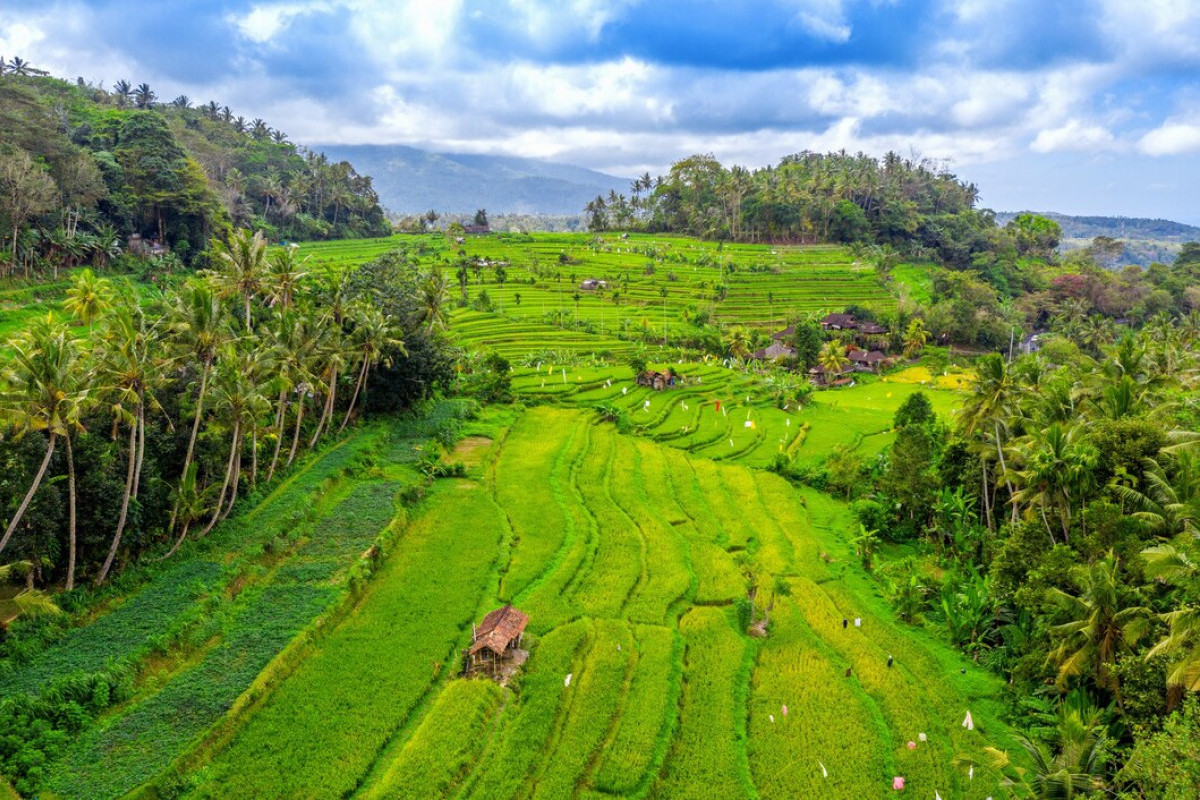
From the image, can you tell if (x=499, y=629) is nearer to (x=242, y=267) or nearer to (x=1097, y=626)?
(x=1097, y=626)

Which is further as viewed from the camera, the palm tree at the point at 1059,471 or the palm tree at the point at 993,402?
the palm tree at the point at 993,402

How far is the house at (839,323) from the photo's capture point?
265 feet

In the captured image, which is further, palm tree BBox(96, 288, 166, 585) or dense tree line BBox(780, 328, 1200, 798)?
palm tree BBox(96, 288, 166, 585)

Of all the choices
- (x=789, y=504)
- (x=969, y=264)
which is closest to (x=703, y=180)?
(x=969, y=264)

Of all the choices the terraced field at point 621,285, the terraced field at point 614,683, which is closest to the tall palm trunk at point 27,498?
the terraced field at point 614,683

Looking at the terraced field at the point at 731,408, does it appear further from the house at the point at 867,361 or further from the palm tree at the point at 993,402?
the palm tree at the point at 993,402

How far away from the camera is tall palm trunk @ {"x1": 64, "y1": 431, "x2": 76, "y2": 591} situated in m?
22.0

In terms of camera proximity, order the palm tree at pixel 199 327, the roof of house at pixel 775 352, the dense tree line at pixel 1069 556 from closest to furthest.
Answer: the dense tree line at pixel 1069 556
the palm tree at pixel 199 327
the roof of house at pixel 775 352

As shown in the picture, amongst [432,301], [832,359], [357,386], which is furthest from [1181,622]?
[832,359]

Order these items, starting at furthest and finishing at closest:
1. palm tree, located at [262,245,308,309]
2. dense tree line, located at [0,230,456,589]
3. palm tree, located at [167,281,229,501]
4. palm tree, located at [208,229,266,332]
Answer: palm tree, located at [262,245,308,309]
palm tree, located at [208,229,266,332]
palm tree, located at [167,281,229,501]
dense tree line, located at [0,230,456,589]

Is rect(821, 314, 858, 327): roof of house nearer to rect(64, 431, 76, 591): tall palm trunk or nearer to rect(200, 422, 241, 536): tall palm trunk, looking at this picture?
rect(200, 422, 241, 536): tall palm trunk

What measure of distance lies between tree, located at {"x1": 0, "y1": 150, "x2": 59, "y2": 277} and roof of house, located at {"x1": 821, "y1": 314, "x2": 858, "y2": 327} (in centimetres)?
7248

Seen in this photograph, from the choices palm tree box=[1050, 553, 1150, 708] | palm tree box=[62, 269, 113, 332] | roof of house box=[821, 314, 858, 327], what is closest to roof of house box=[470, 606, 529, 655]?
palm tree box=[1050, 553, 1150, 708]

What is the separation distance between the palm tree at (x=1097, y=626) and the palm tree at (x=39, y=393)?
2950cm
